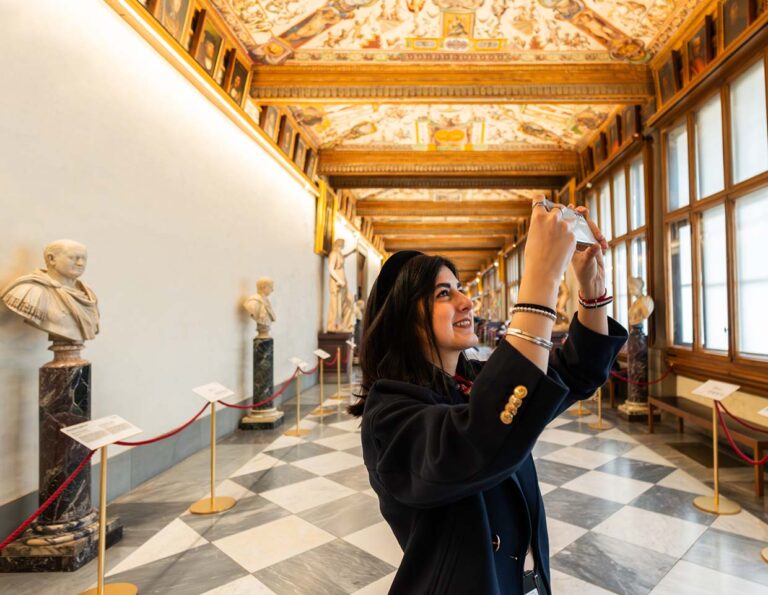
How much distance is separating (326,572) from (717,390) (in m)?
3.66

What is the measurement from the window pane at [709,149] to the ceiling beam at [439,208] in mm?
10291

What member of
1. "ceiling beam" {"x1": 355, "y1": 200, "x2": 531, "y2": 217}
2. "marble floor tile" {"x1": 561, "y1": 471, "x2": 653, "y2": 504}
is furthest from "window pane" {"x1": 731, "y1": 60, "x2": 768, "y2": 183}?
"ceiling beam" {"x1": 355, "y1": 200, "x2": 531, "y2": 217}

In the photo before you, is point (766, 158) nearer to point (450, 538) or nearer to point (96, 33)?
point (450, 538)

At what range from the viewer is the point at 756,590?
280 cm

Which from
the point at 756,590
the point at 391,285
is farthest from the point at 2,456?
the point at 756,590

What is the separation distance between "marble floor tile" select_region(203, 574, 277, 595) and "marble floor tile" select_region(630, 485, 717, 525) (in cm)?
316

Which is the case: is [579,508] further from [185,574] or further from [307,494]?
[185,574]

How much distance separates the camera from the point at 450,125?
33.9ft

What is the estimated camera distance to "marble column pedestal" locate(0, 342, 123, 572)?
121 inches

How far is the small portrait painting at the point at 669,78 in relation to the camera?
6785 mm

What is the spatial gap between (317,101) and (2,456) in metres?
6.15

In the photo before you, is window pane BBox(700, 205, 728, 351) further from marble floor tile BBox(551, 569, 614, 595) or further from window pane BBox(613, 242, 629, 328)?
marble floor tile BBox(551, 569, 614, 595)

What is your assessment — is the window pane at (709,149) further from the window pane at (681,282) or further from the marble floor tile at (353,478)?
the marble floor tile at (353,478)

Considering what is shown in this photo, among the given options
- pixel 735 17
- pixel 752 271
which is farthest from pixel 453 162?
pixel 752 271
